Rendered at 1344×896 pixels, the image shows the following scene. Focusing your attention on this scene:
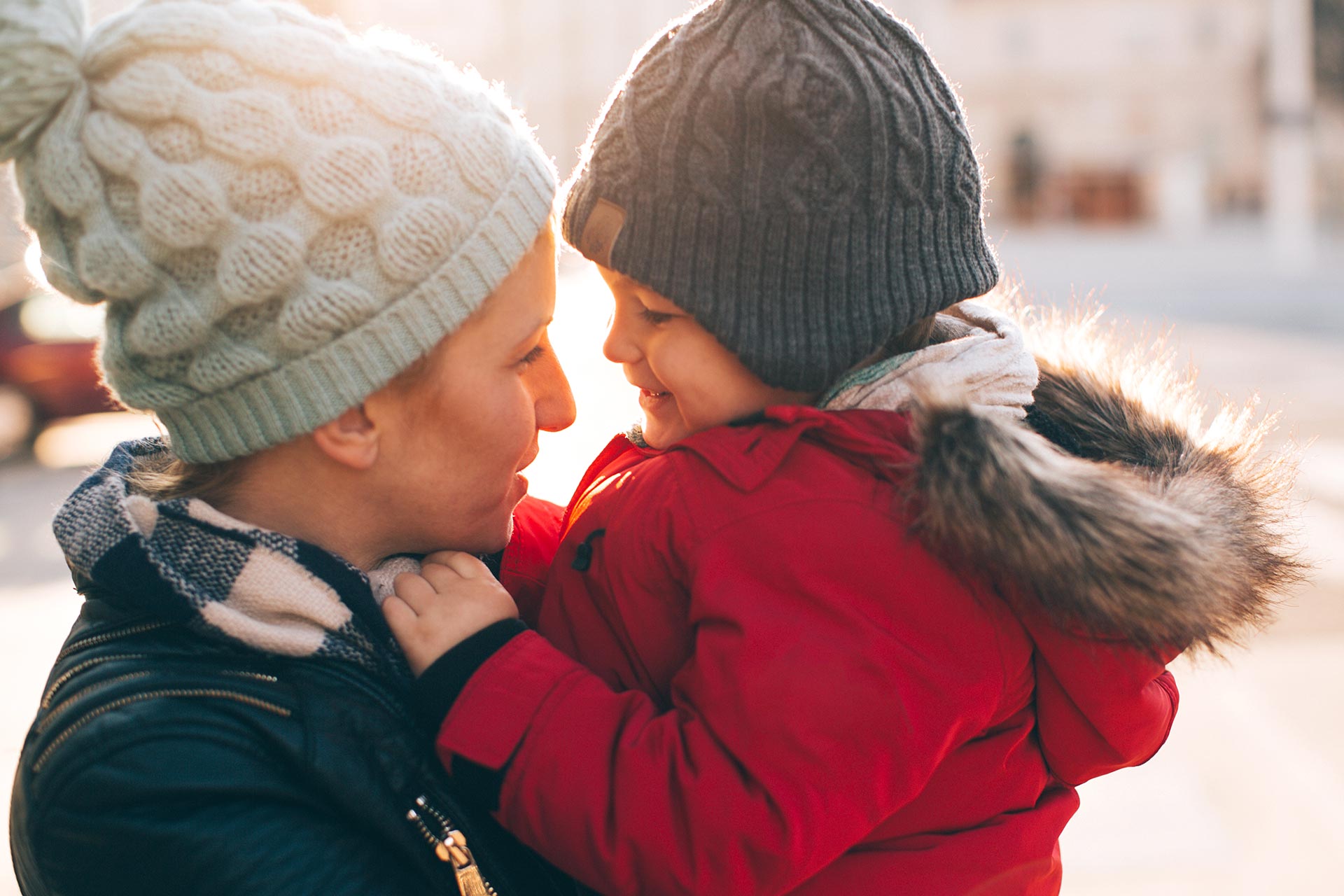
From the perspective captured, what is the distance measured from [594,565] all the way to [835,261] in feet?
1.72

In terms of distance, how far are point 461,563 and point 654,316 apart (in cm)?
46

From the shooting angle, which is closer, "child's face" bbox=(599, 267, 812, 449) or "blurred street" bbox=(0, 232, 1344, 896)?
"child's face" bbox=(599, 267, 812, 449)

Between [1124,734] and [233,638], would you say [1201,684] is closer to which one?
[1124,734]

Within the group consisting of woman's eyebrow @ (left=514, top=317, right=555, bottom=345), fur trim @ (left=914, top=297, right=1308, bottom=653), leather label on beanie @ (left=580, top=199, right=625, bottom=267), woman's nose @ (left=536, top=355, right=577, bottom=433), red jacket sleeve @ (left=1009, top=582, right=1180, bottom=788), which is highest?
leather label on beanie @ (left=580, top=199, right=625, bottom=267)

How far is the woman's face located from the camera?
1.45m

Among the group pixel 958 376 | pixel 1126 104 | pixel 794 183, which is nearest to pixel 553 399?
pixel 794 183

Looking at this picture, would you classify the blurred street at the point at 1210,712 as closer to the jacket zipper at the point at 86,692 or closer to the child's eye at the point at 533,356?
the child's eye at the point at 533,356

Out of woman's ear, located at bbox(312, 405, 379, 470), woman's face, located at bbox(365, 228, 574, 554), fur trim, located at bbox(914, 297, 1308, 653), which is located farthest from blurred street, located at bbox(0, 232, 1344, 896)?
woman's ear, located at bbox(312, 405, 379, 470)

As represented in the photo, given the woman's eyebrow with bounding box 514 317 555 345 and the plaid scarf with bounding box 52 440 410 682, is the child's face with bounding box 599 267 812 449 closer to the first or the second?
the woman's eyebrow with bounding box 514 317 555 345

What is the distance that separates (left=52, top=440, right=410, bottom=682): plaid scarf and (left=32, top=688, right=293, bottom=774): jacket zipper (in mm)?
65

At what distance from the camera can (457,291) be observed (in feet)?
4.58

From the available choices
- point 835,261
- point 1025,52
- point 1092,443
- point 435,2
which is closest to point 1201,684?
point 1092,443

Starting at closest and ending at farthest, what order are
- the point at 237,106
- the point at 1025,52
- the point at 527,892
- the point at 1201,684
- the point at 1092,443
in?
1. the point at 237,106
2. the point at 527,892
3. the point at 1092,443
4. the point at 1201,684
5. the point at 1025,52

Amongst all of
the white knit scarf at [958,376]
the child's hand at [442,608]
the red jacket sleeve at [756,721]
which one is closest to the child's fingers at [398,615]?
the child's hand at [442,608]
